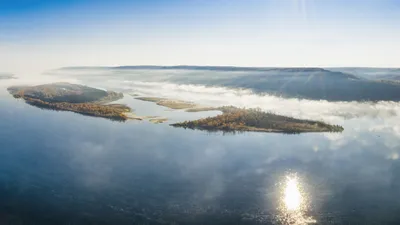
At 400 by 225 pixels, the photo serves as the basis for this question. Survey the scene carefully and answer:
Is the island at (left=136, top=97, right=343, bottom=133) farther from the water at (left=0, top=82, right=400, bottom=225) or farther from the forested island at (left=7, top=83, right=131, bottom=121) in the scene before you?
the forested island at (left=7, top=83, right=131, bottom=121)

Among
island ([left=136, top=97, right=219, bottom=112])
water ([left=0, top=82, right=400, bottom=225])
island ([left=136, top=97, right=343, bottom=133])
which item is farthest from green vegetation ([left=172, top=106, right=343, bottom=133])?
island ([left=136, top=97, right=219, bottom=112])

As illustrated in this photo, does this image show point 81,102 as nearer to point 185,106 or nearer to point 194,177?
point 185,106

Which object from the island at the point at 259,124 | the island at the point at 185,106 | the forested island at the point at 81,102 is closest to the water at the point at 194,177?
the island at the point at 259,124

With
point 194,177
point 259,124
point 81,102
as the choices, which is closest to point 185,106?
point 81,102

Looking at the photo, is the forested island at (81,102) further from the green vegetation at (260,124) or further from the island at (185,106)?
the green vegetation at (260,124)

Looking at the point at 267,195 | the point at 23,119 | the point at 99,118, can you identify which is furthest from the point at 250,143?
the point at 23,119

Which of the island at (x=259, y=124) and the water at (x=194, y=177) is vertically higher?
the island at (x=259, y=124)
